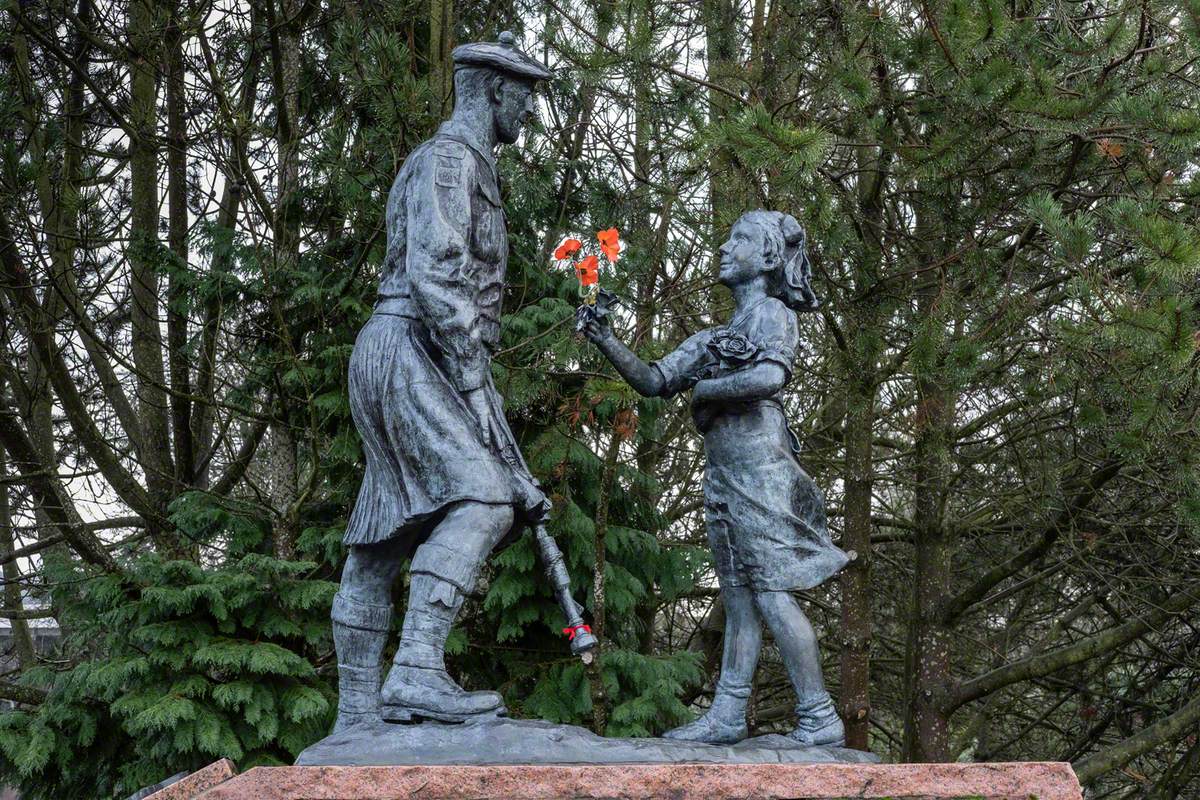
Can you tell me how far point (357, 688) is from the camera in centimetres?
552

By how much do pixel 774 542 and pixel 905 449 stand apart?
692cm

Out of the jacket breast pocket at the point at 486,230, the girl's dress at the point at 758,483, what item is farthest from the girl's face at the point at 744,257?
the jacket breast pocket at the point at 486,230

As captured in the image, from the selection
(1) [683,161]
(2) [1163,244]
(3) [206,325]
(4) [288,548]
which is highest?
(1) [683,161]

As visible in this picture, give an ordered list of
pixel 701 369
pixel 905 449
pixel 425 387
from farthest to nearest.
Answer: pixel 905 449, pixel 701 369, pixel 425 387

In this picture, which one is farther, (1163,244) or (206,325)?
(206,325)

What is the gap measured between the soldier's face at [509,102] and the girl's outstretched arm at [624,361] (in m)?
0.89

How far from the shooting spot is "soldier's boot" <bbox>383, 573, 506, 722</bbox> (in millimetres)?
5098

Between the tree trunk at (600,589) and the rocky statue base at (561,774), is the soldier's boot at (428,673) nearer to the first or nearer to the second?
the rocky statue base at (561,774)

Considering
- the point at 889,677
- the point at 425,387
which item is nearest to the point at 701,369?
the point at 425,387

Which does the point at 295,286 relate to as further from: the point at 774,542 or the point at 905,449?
→ the point at 774,542

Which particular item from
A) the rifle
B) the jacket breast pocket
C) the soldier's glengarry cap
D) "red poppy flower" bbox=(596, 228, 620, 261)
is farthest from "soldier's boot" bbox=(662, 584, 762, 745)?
the soldier's glengarry cap

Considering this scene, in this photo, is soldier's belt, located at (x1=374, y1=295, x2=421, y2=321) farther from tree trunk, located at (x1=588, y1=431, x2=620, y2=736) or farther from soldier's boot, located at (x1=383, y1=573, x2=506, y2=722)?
tree trunk, located at (x1=588, y1=431, x2=620, y2=736)

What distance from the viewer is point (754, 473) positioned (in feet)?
18.6

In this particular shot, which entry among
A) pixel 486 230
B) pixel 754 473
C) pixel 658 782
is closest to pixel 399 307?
pixel 486 230
